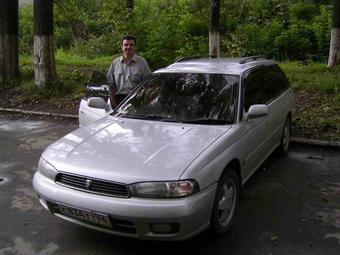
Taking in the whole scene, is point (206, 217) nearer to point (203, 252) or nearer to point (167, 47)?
point (203, 252)

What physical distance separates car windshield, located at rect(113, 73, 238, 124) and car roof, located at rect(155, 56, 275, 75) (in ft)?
0.30

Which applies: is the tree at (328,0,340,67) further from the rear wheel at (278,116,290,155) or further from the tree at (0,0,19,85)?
the tree at (0,0,19,85)

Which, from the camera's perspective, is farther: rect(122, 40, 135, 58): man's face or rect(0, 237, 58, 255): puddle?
rect(122, 40, 135, 58): man's face

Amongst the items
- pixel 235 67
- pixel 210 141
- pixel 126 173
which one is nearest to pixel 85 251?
pixel 126 173

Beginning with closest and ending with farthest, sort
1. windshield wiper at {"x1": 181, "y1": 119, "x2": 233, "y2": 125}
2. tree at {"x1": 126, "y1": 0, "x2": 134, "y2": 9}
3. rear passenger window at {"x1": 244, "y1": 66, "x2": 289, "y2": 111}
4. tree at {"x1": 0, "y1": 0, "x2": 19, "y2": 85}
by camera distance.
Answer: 1. windshield wiper at {"x1": 181, "y1": 119, "x2": 233, "y2": 125}
2. rear passenger window at {"x1": 244, "y1": 66, "x2": 289, "y2": 111}
3. tree at {"x1": 0, "y1": 0, "x2": 19, "y2": 85}
4. tree at {"x1": 126, "y1": 0, "x2": 134, "y2": 9}

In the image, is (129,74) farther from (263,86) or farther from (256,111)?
(256,111)

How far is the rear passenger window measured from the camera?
544cm

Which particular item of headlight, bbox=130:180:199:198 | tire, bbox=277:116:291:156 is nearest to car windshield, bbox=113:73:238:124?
headlight, bbox=130:180:199:198

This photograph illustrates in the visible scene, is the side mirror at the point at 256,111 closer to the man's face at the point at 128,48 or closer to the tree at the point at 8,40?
the man's face at the point at 128,48

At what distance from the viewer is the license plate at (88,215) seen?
383cm

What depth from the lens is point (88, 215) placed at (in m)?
3.90

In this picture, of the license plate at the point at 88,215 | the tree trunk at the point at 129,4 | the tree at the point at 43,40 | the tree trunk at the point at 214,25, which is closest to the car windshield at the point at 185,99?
the license plate at the point at 88,215

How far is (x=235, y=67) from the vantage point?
223 inches

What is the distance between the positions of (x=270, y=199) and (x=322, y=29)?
1480cm
